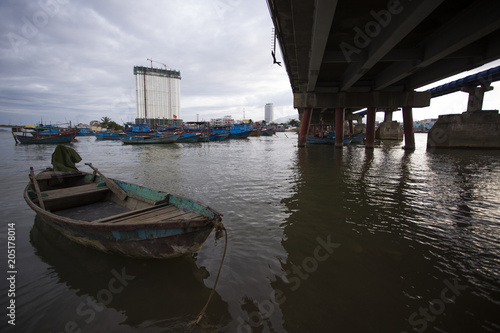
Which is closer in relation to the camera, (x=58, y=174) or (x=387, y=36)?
(x=58, y=174)

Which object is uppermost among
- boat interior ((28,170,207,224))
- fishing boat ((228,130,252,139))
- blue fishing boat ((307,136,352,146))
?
fishing boat ((228,130,252,139))

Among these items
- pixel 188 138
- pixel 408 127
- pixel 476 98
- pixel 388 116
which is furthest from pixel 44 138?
pixel 388 116

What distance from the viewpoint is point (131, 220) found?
3807mm

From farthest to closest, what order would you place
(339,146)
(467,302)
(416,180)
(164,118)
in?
(164,118) → (339,146) → (416,180) → (467,302)

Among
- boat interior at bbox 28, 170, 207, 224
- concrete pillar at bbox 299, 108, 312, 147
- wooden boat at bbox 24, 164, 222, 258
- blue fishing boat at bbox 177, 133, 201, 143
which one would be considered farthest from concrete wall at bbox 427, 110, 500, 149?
blue fishing boat at bbox 177, 133, 201, 143

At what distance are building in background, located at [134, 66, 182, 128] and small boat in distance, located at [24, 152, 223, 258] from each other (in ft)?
374

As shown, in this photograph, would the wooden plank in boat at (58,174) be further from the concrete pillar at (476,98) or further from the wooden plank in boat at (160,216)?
the concrete pillar at (476,98)

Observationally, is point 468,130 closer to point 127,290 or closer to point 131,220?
point 131,220

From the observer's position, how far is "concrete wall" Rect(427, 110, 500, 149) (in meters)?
21.4

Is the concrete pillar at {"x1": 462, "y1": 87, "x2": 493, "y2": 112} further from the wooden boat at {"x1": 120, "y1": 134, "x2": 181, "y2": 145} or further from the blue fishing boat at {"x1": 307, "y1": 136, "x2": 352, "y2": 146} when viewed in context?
the wooden boat at {"x1": 120, "y1": 134, "x2": 181, "y2": 145}

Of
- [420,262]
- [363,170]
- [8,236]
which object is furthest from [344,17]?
[8,236]

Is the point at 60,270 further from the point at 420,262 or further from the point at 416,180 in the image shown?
the point at 416,180

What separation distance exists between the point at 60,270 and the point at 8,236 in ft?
8.08

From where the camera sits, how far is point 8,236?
16.8 feet
